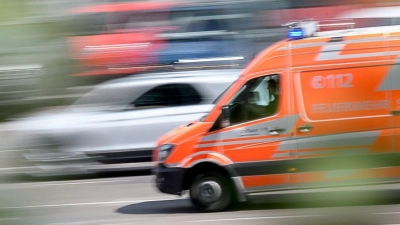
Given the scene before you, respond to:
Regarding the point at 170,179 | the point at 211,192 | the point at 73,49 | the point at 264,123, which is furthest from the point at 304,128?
the point at 73,49

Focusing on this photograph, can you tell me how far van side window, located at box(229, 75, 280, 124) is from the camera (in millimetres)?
7285

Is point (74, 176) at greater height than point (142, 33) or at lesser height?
lesser

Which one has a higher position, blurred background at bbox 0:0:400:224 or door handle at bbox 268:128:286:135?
blurred background at bbox 0:0:400:224

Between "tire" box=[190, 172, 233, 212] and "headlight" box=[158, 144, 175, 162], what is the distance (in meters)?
0.36

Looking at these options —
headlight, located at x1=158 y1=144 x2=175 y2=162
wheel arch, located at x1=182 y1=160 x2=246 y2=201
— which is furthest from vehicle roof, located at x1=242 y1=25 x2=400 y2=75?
headlight, located at x1=158 y1=144 x2=175 y2=162

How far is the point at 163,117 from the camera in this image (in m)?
10.6

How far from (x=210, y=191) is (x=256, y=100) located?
0.97 meters

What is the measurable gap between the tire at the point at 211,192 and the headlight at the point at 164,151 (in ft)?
1.18

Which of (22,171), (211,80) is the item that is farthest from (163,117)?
(22,171)

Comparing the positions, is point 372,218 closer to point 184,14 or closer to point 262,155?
point 184,14

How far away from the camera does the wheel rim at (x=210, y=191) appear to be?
7.64m

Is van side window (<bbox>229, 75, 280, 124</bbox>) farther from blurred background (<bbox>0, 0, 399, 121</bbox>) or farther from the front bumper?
blurred background (<bbox>0, 0, 399, 121</bbox>)

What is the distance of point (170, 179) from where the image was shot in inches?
307

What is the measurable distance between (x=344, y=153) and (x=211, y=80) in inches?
339
